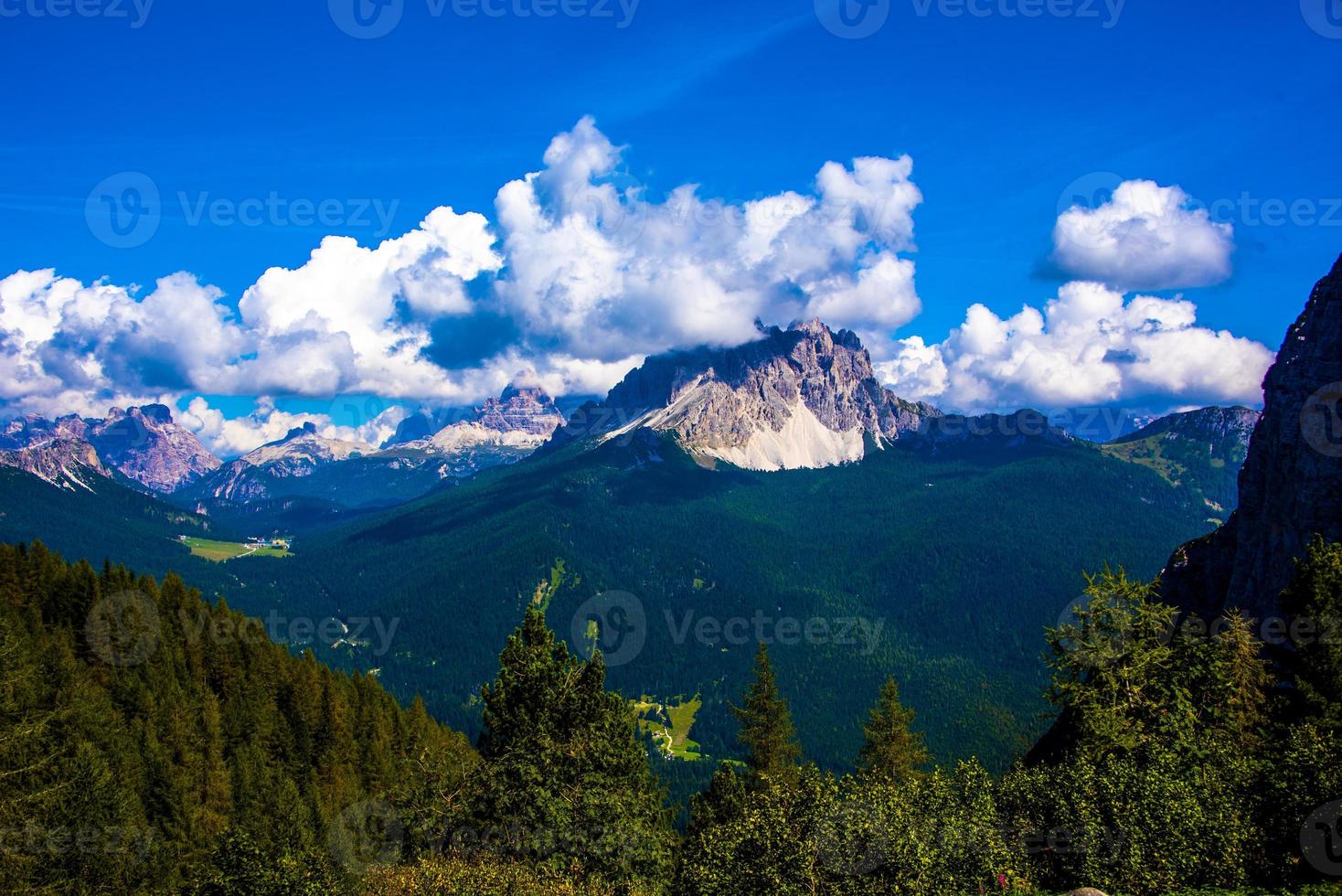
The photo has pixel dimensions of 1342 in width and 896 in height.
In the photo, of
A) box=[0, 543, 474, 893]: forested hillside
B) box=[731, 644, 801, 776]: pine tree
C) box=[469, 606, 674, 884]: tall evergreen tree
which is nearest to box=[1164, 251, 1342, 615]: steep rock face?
box=[731, 644, 801, 776]: pine tree

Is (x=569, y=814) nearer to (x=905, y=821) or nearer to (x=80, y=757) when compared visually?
(x=905, y=821)

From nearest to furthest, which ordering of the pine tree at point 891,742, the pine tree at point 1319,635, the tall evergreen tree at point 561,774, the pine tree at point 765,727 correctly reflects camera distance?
1. the tall evergreen tree at point 561,774
2. the pine tree at point 1319,635
3. the pine tree at point 891,742
4. the pine tree at point 765,727

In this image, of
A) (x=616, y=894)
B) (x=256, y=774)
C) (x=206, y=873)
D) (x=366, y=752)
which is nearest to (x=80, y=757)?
(x=206, y=873)

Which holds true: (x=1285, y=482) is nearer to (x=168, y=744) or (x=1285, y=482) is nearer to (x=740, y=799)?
(x=740, y=799)

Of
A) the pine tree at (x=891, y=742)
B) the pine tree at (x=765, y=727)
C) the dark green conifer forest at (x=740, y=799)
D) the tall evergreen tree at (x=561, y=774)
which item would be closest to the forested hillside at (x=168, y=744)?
the dark green conifer forest at (x=740, y=799)

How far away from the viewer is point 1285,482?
2756 inches

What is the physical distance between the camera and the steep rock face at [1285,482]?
2584 inches

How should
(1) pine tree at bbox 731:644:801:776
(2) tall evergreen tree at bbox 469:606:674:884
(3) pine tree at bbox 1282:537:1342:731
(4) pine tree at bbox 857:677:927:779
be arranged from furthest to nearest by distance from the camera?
(1) pine tree at bbox 731:644:801:776 → (4) pine tree at bbox 857:677:927:779 → (3) pine tree at bbox 1282:537:1342:731 → (2) tall evergreen tree at bbox 469:606:674:884

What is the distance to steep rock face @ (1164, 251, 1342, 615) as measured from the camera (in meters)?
65.6

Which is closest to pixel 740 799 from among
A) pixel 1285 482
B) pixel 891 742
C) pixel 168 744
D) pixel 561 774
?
pixel 891 742

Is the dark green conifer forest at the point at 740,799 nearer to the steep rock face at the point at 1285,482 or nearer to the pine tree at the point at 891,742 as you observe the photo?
the steep rock face at the point at 1285,482

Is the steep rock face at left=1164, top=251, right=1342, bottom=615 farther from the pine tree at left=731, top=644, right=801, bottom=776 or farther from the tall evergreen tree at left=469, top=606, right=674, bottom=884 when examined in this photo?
the tall evergreen tree at left=469, top=606, right=674, bottom=884

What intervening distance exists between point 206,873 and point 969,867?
1276 inches

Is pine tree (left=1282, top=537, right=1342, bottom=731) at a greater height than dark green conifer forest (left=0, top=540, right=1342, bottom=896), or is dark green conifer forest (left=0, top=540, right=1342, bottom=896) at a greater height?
pine tree (left=1282, top=537, right=1342, bottom=731)
